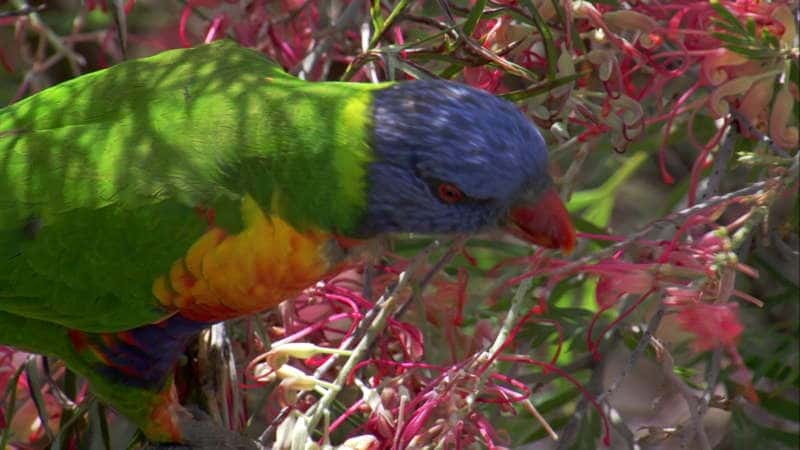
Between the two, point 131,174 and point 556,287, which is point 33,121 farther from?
point 556,287

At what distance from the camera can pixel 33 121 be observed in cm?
157

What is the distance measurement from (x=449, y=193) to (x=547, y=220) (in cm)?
13

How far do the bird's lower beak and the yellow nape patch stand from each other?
25 cm

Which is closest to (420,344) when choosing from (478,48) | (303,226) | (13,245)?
(303,226)

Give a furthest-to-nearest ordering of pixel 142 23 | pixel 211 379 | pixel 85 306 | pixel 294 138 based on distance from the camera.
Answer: pixel 142 23
pixel 211 379
pixel 85 306
pixel 294 138

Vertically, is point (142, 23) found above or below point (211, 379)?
above

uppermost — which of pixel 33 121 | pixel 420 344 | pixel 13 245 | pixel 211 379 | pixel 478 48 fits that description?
pixel 478 48

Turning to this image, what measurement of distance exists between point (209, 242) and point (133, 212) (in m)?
0.10

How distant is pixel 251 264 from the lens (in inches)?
57.1

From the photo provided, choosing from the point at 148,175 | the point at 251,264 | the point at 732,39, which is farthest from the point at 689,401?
the point at 148,175

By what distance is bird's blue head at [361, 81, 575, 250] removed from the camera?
1356 millimetres

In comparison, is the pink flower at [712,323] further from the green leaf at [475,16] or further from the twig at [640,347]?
the green leaf at [475,16]

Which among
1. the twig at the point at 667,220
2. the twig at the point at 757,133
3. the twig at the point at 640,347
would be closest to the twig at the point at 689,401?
the twig at the point at 640,347

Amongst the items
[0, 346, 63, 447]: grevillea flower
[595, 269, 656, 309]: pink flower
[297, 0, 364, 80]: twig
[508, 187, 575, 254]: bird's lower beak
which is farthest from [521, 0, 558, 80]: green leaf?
[0, 346, 63, 447]: grevillea flower
